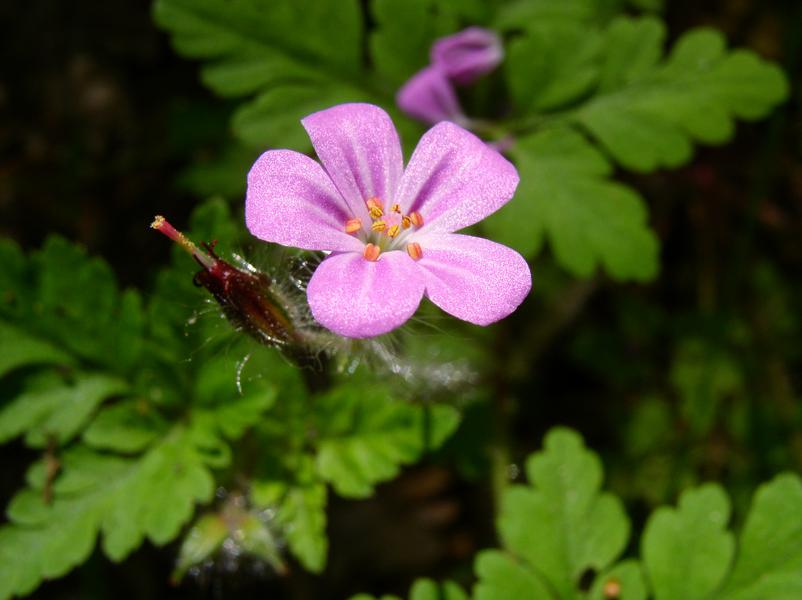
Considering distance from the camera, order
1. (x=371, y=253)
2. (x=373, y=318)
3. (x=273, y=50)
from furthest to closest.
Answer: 1. (x=273, y=50)
2. (x=371, y=253)
3. (x=373, y=318)

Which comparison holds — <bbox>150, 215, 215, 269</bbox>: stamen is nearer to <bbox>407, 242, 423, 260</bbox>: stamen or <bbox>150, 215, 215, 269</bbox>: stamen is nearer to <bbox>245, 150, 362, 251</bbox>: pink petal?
<bbox>245, 150, 362, 251</bbox>: pink petal

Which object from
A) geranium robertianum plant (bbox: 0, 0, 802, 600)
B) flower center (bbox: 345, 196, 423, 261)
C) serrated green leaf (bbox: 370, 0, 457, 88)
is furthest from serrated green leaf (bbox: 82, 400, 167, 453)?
serrated green leaf (bbox: 370, 0, 457, 88)

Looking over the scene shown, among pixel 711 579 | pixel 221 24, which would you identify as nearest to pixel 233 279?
pixel 221 24

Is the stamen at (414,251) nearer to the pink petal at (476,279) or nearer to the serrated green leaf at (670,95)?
the pink petal at (476,279)

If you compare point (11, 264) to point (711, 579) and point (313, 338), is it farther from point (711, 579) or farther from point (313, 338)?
point (711, 579)

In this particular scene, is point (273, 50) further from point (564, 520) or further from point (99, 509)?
point (564, 520)

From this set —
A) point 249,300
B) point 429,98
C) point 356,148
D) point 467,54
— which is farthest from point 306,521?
point 467,54
